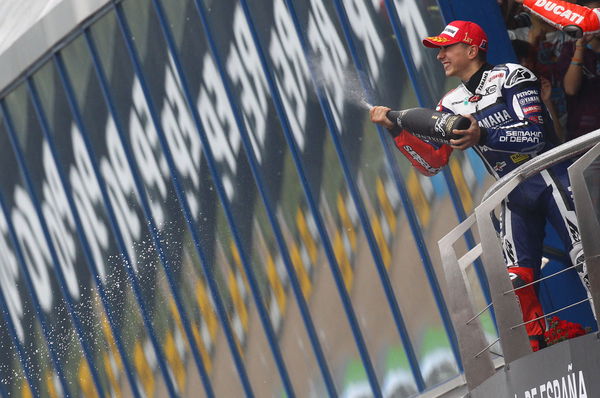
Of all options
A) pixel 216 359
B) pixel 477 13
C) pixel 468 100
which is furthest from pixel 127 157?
pixel 468 100

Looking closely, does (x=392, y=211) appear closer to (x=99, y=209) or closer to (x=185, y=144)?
(x=185, y=144)

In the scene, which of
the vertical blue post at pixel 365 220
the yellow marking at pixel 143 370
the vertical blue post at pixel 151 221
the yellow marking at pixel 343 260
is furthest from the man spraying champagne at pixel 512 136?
the yellow marking at pixel 143 370

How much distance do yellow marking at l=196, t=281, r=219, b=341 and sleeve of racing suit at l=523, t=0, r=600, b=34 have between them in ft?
17.2

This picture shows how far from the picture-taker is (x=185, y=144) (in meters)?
11.8

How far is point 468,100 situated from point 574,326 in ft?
5.01

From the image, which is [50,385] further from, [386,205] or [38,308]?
[386,205]

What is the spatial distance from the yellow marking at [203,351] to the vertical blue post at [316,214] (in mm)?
1936

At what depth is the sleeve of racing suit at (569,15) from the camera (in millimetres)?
7426

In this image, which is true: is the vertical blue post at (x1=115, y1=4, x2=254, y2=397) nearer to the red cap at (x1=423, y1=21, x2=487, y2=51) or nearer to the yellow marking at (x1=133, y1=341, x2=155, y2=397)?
the yellow marking at (x1=133, y1=341, x2=155, y2=397)

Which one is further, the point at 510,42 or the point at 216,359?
the point at 216,359

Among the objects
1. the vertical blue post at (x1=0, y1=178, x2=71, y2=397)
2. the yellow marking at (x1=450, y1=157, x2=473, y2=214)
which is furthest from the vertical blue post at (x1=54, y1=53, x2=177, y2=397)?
the yellow marking at (x1=450, y1=157, x2=473, y2=214)

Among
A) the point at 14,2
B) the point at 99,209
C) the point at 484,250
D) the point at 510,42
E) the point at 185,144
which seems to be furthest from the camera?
the point at 14,2

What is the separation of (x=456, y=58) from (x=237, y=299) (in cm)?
445

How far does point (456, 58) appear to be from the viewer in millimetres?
7848
